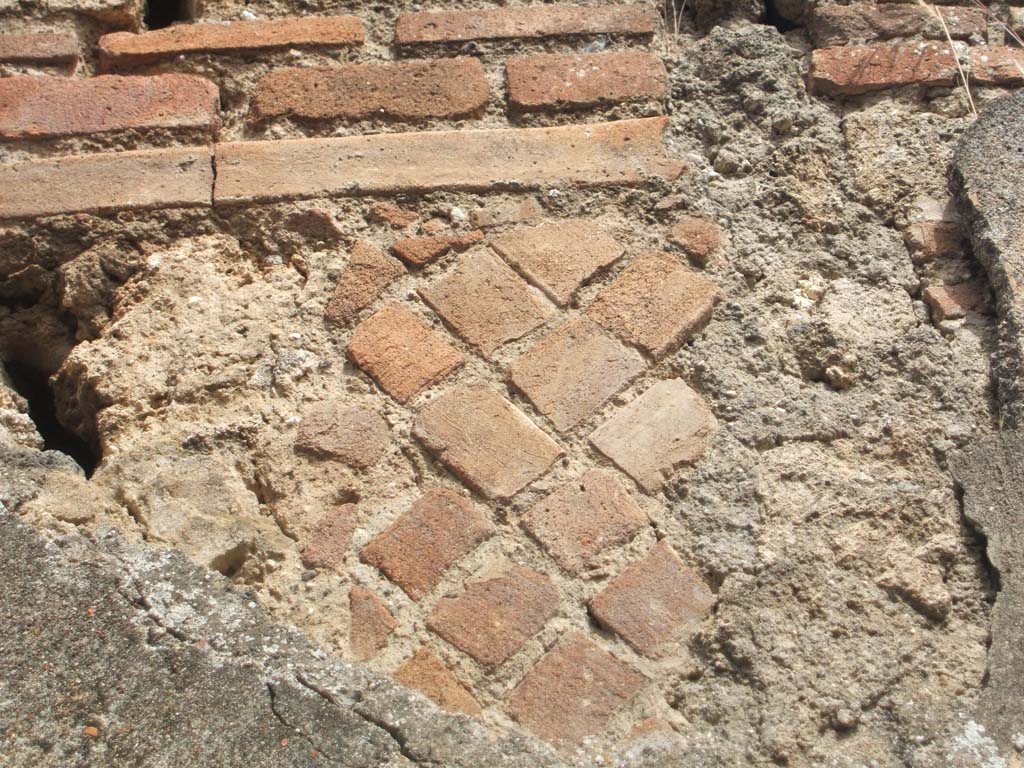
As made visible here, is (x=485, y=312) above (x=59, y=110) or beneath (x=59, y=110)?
beneath

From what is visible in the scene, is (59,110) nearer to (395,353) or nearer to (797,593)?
(395,353)

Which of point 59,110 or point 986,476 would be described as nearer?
point 986,476

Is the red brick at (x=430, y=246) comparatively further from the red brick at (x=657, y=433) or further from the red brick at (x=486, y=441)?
the red brick at (x=657, y=433)

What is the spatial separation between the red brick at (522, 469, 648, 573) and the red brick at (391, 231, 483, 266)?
1.32 feet

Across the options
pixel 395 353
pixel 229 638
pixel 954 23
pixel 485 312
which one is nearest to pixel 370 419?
pixel 395 353

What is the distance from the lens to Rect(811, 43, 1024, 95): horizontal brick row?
1928 millimetres

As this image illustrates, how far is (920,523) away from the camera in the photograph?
1.54m

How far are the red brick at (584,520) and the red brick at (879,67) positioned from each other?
31.3 inches

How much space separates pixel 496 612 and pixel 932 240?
86 centimetres

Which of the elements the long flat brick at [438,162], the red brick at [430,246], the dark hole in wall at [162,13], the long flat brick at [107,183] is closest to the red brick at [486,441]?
the red brick at [430,246]

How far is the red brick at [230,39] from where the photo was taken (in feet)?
6.33

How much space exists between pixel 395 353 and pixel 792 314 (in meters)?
0.57

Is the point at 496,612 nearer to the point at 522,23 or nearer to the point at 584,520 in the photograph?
the point at 584,520

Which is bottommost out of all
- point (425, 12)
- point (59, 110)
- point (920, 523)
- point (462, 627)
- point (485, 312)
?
point (462, 627)
